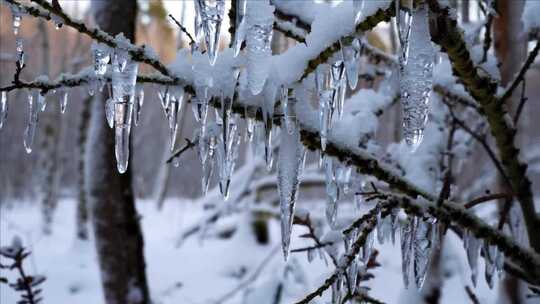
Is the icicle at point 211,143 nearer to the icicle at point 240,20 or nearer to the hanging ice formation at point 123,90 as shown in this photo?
the hanging ice formation at point 123,90

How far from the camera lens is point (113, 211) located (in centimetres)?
252

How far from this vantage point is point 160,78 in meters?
0.92

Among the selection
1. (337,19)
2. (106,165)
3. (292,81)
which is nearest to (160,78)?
(292,81)

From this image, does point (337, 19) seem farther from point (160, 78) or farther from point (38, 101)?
point (38, 101)

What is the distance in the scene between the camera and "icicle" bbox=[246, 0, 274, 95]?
2.60 ft

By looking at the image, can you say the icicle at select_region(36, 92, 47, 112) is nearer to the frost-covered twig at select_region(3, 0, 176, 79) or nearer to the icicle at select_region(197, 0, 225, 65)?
the frost-covered twig at select_region(3, 0, 176, 79)

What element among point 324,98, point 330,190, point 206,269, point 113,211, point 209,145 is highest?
point 324,98

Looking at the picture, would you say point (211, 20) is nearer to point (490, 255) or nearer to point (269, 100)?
point (269, 100)

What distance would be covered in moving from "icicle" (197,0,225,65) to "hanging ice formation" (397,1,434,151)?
1.07 ft

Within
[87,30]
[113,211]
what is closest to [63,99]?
[87,30]

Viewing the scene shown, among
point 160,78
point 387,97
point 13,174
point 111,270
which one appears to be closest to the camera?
point 160,78

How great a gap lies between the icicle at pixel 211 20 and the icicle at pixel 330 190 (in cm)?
40

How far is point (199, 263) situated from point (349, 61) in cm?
567

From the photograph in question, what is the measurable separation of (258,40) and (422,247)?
1.92 ft
